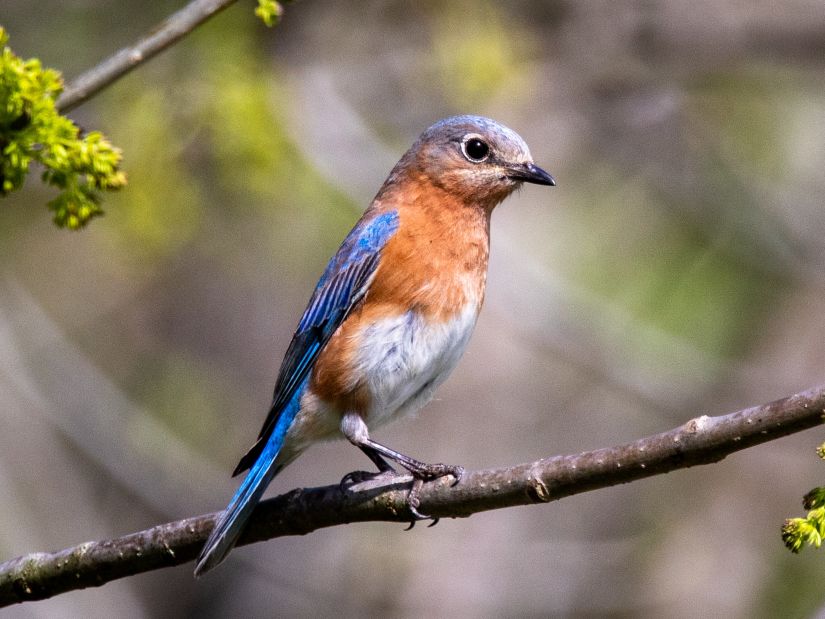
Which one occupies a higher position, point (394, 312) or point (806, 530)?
point (394, 312)

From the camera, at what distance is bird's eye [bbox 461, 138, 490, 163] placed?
5123 mm

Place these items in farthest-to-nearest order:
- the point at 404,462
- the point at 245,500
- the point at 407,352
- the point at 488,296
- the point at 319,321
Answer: the point at 488,296 < the point at 319,321 < the point at 407,352 < the point at 404,462 < the point at 245,500

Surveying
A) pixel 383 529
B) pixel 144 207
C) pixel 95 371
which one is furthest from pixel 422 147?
pixel 383 529

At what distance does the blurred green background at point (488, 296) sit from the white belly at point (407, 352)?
209 cm

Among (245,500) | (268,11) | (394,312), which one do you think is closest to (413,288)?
(394,312)

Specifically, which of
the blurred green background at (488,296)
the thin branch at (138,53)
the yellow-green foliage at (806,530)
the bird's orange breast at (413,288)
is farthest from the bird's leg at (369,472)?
the blurred green background at (488,296)

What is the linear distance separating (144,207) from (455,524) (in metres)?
4.14

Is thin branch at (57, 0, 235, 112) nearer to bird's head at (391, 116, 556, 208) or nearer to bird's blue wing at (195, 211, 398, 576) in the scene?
bird's blue wing at (195, 211, 398, 576)

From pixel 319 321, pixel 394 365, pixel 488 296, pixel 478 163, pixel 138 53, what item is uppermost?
pixel 488 296

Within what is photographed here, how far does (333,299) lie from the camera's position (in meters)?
4.93

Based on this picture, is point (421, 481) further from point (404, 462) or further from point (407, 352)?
point (407, 352)

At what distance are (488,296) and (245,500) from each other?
3437 mm

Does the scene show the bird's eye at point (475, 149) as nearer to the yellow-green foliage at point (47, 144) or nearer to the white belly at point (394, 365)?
the white belly at point (394, 365)

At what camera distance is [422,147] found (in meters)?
5.35
